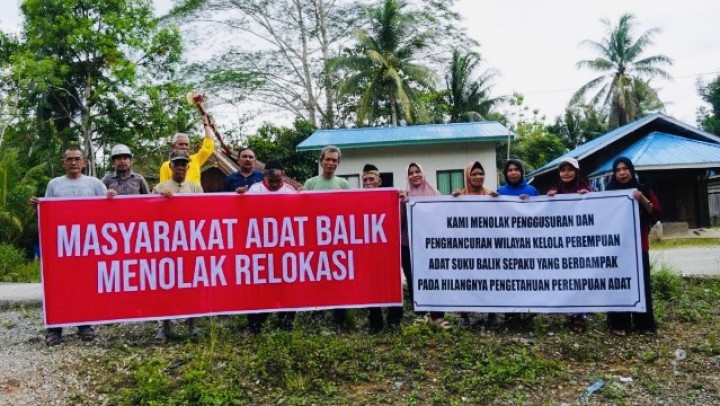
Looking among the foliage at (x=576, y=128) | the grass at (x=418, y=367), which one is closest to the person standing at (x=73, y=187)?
the grass at (x=418, y=367)

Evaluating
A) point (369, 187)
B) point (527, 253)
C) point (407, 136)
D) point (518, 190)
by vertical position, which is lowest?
point (527, 253)

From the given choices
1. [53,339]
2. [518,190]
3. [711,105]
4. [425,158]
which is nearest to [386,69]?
[425,158]

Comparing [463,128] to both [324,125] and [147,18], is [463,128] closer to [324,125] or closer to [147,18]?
[324,125]

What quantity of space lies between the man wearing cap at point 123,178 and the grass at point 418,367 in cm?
145

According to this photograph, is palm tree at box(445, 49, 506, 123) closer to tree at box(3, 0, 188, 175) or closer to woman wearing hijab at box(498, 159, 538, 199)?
tree at box(3, 0, 188, 175)

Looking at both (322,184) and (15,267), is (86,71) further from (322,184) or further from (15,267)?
(322,184)

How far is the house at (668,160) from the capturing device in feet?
59.3

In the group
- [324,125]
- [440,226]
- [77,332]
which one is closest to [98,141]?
[324,125]

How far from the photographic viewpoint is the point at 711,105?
4144 centimetres

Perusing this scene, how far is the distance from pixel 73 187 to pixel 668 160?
1851cm

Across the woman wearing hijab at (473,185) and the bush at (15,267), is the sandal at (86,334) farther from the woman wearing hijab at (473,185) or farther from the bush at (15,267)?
the bush at (15,267)

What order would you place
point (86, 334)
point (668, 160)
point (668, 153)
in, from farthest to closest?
point (668, 153) < point (668, 160) < point (86, 334)

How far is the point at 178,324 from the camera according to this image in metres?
5.69

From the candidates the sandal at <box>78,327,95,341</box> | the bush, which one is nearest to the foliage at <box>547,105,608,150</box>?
the bush
